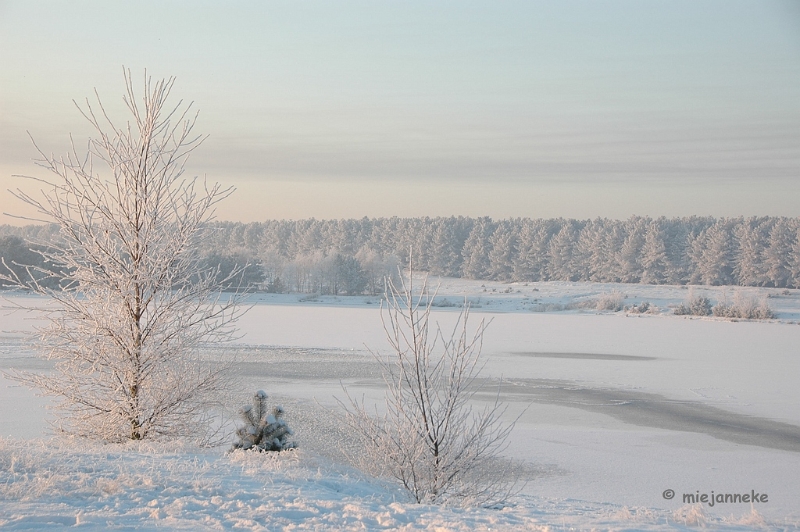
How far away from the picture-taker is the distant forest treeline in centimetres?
6488

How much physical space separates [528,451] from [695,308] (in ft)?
123

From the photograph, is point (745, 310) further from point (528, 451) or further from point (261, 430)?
point (261, 430)

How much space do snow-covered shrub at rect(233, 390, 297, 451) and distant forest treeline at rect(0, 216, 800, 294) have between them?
149 feet

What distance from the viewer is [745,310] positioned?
1660 inches

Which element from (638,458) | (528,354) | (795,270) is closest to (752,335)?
(528,354)

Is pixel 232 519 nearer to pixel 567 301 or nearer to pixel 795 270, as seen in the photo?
pixel 567 301

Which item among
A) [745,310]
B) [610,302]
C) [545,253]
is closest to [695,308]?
[745,310]

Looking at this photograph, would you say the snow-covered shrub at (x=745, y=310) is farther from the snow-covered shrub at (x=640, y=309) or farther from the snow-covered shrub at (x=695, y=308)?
the snow-covered shrub at (x=640, y=309)

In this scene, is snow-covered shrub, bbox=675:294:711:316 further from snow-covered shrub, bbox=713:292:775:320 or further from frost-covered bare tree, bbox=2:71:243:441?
frost-covered bare tree, bbox=2:71:243:441

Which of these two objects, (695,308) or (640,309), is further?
(640,309)

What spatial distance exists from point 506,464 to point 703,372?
11571 mm

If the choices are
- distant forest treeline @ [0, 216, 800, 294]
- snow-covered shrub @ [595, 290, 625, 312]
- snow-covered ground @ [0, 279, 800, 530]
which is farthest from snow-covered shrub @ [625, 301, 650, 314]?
distant forest treeline @ [0, 216, 800, 294]

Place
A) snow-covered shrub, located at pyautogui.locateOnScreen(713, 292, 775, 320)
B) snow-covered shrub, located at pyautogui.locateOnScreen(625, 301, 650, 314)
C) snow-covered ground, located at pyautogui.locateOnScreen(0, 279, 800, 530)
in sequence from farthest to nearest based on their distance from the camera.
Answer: snow-covered shrub, located at pyautogui.locateOnScreen(625, 301, 650, 314)
snow-covered shrub, located at pyautogui.locateOnScreen(713, 292, 775, 320)
snow-covered ground, located at pyautogui.locateOnScreen(0, 279, 800, 530)

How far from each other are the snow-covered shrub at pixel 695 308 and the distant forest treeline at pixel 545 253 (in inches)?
834
